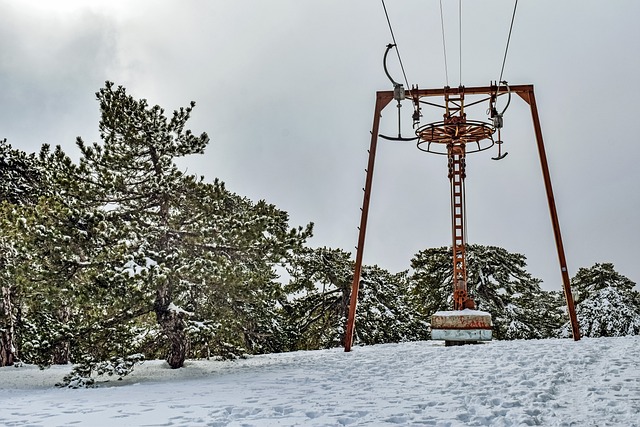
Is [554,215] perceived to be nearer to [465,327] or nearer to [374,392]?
[465,327]

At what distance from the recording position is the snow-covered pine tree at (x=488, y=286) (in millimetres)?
23094

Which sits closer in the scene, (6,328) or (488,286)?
(6,328)

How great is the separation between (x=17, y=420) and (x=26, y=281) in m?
3.77

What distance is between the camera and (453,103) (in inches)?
572

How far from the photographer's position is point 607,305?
21.9 metres

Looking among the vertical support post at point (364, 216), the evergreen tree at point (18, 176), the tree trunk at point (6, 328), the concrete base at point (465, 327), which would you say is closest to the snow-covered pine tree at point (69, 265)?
the tree trunk at point (6, 328)

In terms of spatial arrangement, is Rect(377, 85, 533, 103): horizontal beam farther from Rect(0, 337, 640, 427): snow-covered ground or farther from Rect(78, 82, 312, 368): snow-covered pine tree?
Rect(0, 337, 640, 427): snow-covered ground

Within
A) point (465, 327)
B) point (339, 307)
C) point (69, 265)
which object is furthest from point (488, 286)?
point (69, 265)

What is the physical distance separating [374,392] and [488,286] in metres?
17.0

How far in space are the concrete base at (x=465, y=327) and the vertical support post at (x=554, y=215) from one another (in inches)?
78.3

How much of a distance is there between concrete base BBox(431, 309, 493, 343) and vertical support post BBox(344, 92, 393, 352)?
2.35 m

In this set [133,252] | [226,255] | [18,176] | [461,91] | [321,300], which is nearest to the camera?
[133,252]

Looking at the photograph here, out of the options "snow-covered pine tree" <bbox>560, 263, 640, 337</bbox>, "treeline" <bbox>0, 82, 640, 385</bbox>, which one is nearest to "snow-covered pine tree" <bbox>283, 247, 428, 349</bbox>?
"treeline" <bbox>0, 82, 640, 385</bbox>

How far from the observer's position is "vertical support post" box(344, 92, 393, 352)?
44.5 ft
